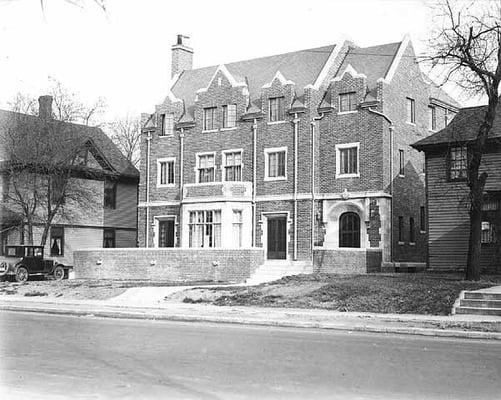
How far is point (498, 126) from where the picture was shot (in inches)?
1216

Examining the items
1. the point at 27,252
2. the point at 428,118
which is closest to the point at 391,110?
the point at 428,118

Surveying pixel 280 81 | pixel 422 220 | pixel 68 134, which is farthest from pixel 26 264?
pixel 422 220

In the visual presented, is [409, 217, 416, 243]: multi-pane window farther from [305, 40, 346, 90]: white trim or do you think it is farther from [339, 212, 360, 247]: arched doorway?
[305, 40, 346, 90]: white trim

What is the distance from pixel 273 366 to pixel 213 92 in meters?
31.4

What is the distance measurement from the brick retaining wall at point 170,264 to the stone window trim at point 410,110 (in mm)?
12460

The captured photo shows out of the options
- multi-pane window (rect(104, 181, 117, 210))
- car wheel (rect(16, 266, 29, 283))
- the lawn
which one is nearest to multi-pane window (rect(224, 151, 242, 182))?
multi-pane window (rect(104, 181, 117, 210))

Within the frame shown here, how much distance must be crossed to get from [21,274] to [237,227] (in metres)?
11.4

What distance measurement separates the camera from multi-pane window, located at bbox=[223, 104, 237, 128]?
39.8 meters

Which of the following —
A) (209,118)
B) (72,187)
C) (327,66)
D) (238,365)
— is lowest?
(238,365)

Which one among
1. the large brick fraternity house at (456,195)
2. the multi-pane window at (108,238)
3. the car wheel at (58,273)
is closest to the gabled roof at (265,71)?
the large brick fraternity house at (456,195)

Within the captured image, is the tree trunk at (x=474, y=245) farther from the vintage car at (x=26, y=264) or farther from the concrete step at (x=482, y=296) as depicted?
the vintage car at (x=26, y=264)

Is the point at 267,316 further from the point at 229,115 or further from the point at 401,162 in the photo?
the point at 229,115

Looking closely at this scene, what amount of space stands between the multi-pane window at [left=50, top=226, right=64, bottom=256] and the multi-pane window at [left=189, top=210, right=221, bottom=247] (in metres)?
10.3

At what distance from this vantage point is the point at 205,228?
125 feet
